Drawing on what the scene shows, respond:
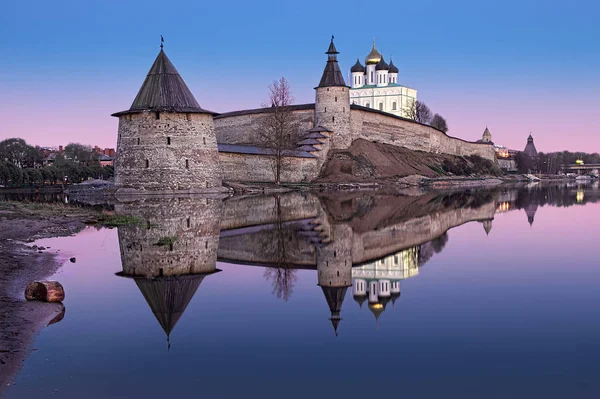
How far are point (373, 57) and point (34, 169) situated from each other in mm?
45035

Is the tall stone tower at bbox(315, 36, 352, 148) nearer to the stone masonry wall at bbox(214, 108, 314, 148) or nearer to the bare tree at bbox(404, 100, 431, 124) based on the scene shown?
the stone masonry wall at bbox(214, 108, 314, 148)

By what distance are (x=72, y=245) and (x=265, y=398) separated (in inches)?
336

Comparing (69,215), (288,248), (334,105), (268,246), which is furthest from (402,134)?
(288,248)

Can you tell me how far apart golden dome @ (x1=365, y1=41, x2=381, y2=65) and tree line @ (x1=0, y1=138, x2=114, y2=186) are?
3466cm

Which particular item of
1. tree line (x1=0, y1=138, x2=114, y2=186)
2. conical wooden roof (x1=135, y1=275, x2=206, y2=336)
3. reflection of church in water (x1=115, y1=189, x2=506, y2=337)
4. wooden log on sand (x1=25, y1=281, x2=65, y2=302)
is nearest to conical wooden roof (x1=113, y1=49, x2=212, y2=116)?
reflection of church in water (x1=115, y1=189, x2=506, y2=337)

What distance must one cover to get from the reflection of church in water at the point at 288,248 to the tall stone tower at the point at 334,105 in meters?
28.5

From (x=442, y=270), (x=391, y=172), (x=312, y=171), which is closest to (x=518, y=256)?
(x=442, y=270)

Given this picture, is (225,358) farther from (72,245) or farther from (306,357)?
(72,245)

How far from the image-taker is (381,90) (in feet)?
251

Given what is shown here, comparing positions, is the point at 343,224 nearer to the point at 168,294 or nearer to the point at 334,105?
the point at 168,294

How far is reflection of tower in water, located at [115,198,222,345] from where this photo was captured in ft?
22.3

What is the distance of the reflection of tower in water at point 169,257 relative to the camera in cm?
679

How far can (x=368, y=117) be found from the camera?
53469 millimetres

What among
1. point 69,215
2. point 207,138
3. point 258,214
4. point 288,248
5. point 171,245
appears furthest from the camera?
point 207,138
